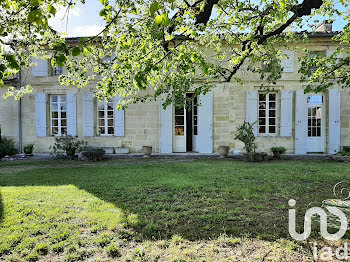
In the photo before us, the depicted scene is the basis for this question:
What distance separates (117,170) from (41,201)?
2.58 metres

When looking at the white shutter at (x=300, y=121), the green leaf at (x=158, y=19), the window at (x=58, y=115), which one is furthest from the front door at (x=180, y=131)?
the green leaf at (x=158, y=19)

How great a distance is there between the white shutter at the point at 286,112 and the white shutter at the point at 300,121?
0.76ft

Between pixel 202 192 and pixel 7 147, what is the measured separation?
7794 mm

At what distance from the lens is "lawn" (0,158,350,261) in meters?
2.17

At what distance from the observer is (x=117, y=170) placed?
6.10 m

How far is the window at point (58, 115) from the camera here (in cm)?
927

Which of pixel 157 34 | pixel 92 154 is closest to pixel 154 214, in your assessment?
pixel 157 34

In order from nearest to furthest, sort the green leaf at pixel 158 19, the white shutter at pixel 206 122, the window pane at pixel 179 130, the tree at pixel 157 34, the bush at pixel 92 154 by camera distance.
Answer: the green leaf at pixel 158 19
the tree at pixel 157 34
the bush at pixel 92 154
the white shutter at pixel 206 122
the window pane at pixel 179 130

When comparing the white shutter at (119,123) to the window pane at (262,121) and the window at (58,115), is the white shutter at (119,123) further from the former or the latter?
the window pane at (262,121)

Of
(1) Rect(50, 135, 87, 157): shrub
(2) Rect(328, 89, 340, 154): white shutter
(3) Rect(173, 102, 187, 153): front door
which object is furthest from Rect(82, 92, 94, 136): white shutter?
(2) Rect(328, 89, 340, 154): white shutter

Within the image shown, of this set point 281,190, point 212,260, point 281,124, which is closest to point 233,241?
point 212,260

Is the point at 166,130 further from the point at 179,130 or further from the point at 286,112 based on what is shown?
the point at 286,112

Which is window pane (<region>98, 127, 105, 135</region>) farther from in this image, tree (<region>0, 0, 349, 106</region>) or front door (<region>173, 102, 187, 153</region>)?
tree (<region>0, 0, 349, 106</region>)

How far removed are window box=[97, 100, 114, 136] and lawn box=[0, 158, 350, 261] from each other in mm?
3768
